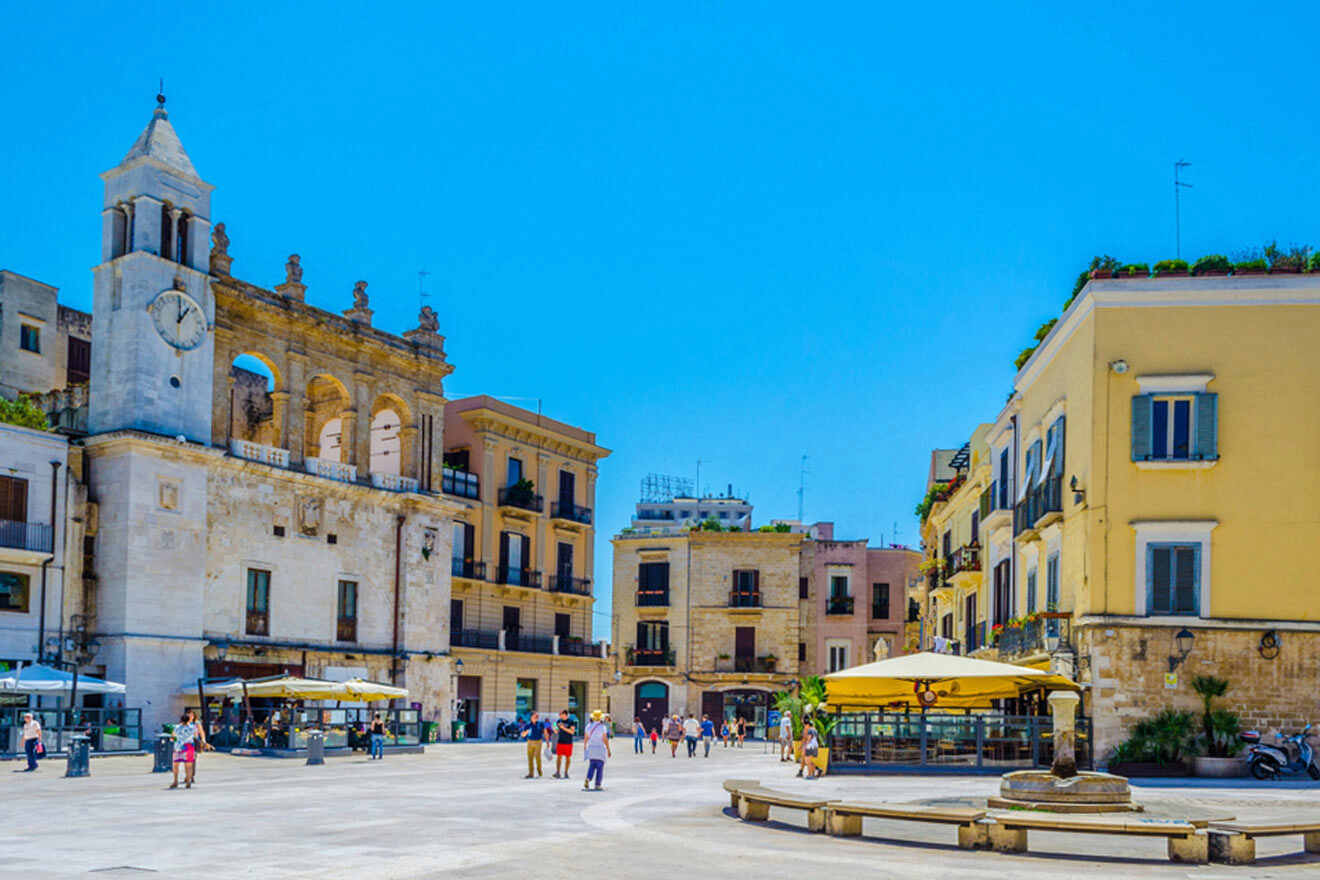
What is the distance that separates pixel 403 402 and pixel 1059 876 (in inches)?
1531

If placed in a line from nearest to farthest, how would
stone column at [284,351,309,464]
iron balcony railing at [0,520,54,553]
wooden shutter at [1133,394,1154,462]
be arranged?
wooden shutter at [1133,394,1154,462] → iron balcony railing at [0,520,54,553] → stone column at [284,351,309,464]

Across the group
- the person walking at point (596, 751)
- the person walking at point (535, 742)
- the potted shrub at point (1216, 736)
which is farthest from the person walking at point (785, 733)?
the person walking at point (596, 751)

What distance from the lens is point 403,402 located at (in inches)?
1900

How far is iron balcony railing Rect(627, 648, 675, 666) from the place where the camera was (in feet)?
215

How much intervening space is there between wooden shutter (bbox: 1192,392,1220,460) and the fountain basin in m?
12.0

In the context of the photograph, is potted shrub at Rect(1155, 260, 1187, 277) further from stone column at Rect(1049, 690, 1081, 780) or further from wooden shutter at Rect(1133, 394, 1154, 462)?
stone column at Rect(1049, 690, 1081, 780)

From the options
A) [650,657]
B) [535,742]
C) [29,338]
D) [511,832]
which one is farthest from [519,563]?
[511,832]

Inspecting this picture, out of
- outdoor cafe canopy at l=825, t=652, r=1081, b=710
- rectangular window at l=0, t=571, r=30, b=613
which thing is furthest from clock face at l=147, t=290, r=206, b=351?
outdoor cafe canopy at l=825, t=652, r=1081, b=710

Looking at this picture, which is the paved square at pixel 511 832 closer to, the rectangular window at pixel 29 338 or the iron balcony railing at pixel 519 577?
the rectangular window at pixel 29 338

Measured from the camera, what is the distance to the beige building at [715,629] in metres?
65.1

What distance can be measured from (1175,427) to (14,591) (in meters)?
29.2

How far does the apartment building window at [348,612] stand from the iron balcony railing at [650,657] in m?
23.6

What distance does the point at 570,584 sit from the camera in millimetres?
57656

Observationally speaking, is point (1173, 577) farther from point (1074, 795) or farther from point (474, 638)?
point (474, 638)
